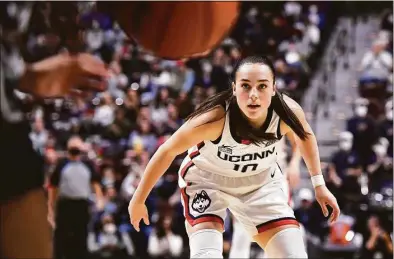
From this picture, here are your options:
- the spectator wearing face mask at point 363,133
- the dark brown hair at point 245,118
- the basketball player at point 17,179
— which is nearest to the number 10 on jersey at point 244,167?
the dark brown hair at point 245,118

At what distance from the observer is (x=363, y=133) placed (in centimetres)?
873

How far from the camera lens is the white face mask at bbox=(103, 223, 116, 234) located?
8.24 metres

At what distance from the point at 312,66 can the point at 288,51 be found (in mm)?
573

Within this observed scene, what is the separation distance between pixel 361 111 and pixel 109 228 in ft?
12.0

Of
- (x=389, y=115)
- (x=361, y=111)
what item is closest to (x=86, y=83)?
(x=389, y=115)

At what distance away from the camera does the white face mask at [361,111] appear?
9.26 metres

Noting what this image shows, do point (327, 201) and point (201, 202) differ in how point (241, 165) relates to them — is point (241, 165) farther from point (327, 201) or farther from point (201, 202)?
point (327, 201)

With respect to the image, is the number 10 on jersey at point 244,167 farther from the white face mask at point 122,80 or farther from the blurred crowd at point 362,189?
the white face mask at point 122,80

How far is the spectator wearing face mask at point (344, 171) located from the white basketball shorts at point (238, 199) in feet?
14.2

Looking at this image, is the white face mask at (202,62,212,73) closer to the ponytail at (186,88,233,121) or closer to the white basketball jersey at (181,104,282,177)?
the white basketball jersey at (181,104,282,177)

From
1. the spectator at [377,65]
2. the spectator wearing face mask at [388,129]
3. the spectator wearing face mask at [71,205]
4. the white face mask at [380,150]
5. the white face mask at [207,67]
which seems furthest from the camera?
the white face mask at [207,67]

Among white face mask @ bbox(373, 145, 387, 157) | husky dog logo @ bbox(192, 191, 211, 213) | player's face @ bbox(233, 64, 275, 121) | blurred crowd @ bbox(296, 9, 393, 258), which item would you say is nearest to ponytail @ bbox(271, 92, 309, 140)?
player's face @ bbox(233, 64, 275, 121)

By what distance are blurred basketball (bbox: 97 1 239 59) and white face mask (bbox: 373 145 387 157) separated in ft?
7.97

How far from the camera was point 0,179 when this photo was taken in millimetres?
3021
